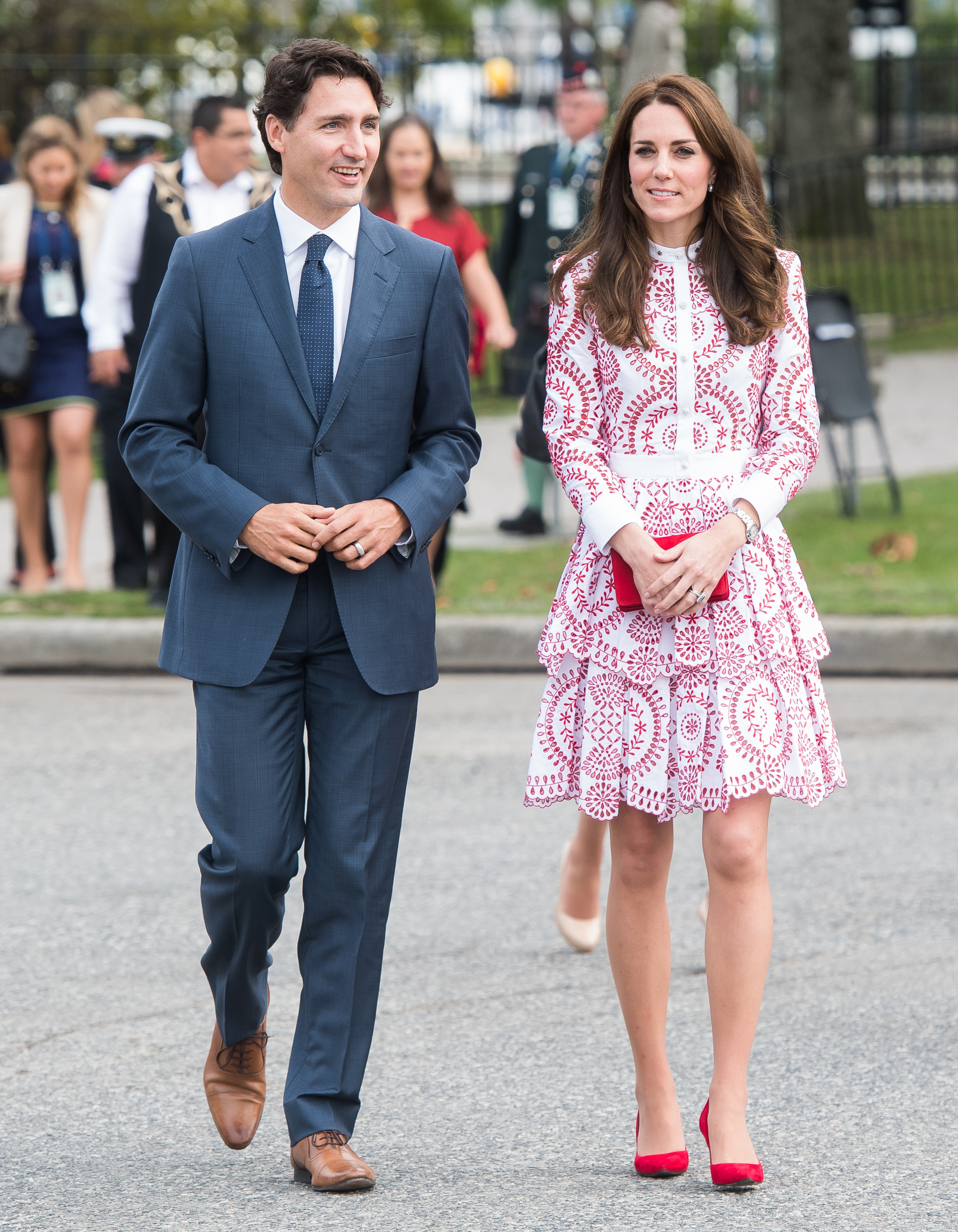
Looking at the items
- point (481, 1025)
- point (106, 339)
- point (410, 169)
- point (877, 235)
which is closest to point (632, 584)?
point (481, 1025)

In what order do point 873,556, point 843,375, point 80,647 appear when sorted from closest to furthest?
point 80,647
point 873,556
point 843,375

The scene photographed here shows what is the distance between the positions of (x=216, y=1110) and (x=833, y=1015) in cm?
159

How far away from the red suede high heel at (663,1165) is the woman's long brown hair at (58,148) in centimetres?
661

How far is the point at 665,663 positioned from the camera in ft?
11.5

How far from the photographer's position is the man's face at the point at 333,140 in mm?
3328

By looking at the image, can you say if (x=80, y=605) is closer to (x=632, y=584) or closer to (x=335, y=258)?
(x=335, y=258)

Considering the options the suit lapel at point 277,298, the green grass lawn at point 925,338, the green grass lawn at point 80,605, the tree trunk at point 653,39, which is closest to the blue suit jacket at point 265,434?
the suit lapel at point 277,298

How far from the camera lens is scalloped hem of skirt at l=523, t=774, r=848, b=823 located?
3402 mm

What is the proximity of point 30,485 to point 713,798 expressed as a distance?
6.34 metres

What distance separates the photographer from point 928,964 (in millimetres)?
4633

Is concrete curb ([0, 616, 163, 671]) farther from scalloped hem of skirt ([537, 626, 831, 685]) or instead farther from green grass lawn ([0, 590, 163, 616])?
scalloped hem of skirt ([537, 626, 831, 685])

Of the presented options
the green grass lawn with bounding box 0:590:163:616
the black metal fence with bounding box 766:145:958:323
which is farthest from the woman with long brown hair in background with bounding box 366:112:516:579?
the black metal fence with bounding box 766:145:958:323

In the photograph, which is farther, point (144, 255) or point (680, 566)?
point (144, 255)

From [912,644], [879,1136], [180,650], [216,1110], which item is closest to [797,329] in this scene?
[180,650]
